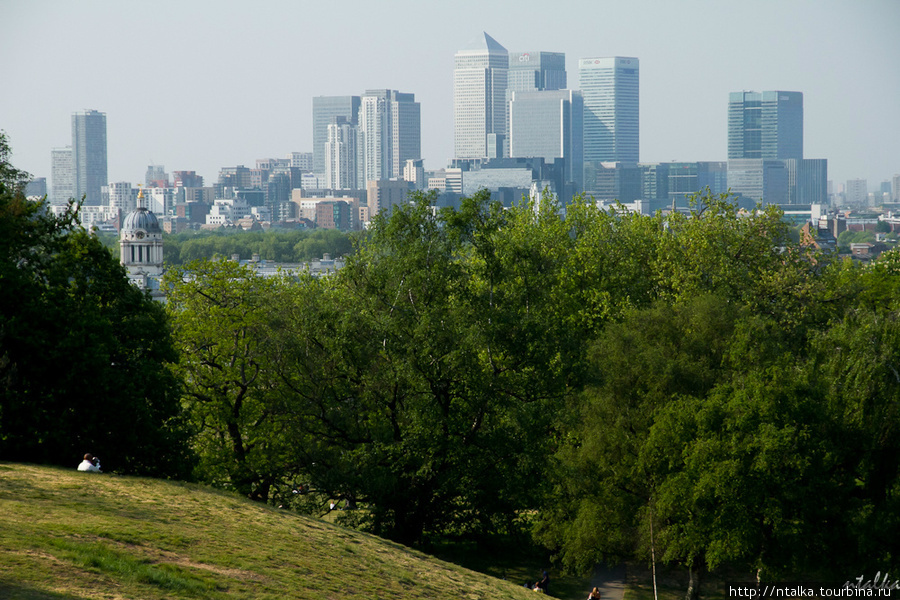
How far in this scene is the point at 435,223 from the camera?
26.2 meters

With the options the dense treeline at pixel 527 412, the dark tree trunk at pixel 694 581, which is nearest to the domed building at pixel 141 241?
the dense treeline at pixel 527 412

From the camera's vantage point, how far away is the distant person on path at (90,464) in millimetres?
20734

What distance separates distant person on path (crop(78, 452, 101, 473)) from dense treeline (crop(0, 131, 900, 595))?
1.62 meters

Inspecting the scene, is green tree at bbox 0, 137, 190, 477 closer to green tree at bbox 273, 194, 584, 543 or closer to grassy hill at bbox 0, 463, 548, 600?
grassy hill at bbox 0, 463, 548, 600

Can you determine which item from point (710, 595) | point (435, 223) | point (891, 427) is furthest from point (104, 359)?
point (891, 427)

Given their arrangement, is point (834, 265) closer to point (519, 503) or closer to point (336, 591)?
point (519, 503)

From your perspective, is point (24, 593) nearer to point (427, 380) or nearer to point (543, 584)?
point (427, 380)

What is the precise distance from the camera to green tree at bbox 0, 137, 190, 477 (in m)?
22.0

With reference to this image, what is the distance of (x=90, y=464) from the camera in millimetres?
20906

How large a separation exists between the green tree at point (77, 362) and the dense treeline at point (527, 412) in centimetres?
49

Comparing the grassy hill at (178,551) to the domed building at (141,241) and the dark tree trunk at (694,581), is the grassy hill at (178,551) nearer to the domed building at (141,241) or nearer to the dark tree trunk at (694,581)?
the dark tree trunk at (694,581)

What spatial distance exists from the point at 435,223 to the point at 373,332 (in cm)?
329

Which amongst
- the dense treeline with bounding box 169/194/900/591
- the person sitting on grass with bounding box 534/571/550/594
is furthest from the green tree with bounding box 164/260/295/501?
the person sitting on grass with bounding box 534/571/550/594

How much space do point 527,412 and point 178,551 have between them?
34.4 ft
